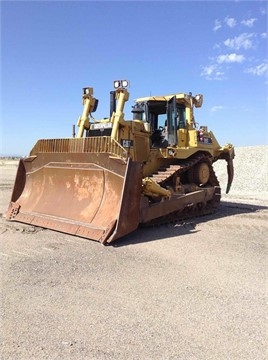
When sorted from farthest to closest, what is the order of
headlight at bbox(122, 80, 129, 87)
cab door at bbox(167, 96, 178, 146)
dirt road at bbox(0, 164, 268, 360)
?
cab door at bbox(167, 96, 178, 146) → headlight at bbox(122, 80, 129, 87) → dirt road at bbox(0, 164, 268, 360)

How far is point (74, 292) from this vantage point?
156 inches

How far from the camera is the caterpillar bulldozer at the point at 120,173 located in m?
6.22

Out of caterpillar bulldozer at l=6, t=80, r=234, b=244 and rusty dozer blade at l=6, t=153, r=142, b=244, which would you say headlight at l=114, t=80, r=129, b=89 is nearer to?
caterpillar bulldozer at l=6, t=80, r=234, b=244

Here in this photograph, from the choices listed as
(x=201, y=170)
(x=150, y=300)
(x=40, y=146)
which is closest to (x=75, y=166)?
(x=40, y=146)

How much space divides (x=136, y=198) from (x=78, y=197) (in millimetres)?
1196

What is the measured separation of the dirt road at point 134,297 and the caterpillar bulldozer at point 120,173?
1.64 ft

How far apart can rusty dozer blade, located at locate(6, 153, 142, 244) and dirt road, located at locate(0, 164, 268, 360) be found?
0.97 ft

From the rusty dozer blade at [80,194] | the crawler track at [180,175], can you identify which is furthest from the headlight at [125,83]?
the crawler track at [180,175]

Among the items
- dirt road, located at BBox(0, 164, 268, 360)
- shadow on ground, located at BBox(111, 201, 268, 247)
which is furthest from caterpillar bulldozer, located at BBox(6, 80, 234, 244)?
dirt road, located at BBox(0, 164, 268, 360)

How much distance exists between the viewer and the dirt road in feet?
9.57

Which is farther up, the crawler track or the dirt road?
the crawler track

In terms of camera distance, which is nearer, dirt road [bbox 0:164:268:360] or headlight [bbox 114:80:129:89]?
dirt road [bbox 0:164:268:360]

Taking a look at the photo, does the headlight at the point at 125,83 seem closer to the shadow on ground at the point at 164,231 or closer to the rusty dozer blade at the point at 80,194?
the rusty dozer blade at the point at 80,194

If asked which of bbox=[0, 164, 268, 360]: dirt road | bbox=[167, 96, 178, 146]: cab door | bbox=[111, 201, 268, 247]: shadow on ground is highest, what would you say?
bbox=[167, 96, 178, 146]: cab door
